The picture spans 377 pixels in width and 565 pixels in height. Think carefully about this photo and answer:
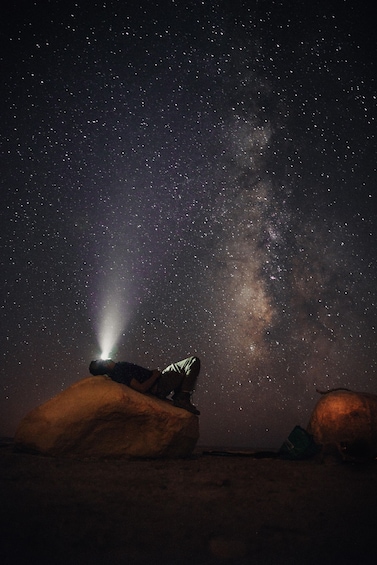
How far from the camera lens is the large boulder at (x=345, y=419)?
28.5 ft

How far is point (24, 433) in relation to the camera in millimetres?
Answer: 6758

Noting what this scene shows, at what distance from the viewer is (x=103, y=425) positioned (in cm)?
680

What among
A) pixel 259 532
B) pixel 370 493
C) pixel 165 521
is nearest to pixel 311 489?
pixel 370 493

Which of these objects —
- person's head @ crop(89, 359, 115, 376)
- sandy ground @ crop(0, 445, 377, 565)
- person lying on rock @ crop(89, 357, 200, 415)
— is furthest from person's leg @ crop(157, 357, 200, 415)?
sandy ground @ crop(0, 445, 377, 565)

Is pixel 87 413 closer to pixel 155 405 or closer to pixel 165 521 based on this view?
pixel 155 405

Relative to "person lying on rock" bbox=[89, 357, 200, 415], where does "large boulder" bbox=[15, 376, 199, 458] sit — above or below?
below

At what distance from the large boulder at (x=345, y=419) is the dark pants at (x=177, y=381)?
123 inches

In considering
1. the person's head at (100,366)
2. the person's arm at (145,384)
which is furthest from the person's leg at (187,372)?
the person's head at (100,366)

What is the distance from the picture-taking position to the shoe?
8016 mm

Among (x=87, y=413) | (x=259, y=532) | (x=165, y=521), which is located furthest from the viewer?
(x=87, y=413)

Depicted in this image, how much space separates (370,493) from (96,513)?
10.9 feet

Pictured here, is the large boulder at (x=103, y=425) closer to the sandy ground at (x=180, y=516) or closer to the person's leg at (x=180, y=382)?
the person's leg at (x=180, y=382)

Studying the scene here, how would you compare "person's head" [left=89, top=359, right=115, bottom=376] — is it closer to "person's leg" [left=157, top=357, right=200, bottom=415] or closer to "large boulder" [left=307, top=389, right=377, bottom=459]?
"person's leg" [left=157, top=357, right=200, bottom=415]

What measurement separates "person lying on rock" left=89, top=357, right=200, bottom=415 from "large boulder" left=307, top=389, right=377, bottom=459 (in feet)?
10.2
